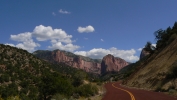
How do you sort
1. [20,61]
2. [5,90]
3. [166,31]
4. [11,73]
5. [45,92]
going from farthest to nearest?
[20,61] → [11,73] → [166,31] → [5,90] → [45,92]

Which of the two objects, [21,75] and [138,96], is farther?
[21,75]

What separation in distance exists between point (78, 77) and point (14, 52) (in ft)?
118

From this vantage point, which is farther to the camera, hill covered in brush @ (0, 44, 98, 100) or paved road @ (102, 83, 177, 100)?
hill covered in brush @ (0, 44, 98, 100)

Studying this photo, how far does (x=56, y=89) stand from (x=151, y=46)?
48672 mm

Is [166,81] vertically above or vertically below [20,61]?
below

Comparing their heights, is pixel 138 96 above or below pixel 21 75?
below

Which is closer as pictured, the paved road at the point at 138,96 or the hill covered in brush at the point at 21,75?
the paved road at the point at 138,96

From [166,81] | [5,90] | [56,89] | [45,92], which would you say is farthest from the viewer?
[5,90]

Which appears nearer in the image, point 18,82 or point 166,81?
point 166,81

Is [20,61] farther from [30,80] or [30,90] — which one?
[30,90]

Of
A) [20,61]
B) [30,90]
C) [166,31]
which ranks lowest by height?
[30,90]

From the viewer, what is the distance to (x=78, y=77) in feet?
248

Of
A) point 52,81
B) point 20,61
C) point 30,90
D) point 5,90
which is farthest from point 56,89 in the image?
point 20,61

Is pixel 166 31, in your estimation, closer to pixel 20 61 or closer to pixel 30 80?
pixel 30 80
